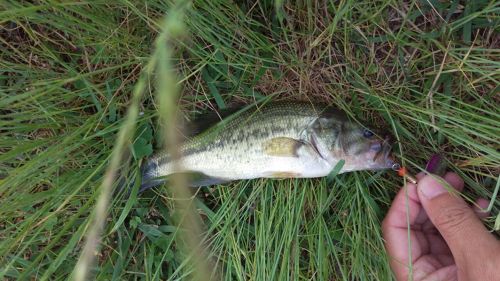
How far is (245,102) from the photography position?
9.43 ft

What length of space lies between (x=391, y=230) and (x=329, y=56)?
3.82ft

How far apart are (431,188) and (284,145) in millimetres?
900

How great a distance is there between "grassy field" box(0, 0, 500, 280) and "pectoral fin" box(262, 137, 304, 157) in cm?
36

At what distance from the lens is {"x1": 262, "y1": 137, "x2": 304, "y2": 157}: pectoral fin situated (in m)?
2.55

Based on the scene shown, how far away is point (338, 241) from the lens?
9.42 ft

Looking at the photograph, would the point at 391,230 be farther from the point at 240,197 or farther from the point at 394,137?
the point at 240,197

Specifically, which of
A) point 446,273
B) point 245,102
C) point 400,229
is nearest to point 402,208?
point 400,229

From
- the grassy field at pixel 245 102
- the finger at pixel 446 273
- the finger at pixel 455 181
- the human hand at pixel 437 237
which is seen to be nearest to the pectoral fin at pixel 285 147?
the grassy field at pixel 245 102

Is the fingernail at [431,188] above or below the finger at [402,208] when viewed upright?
above

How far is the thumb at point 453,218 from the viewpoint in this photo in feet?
7.74

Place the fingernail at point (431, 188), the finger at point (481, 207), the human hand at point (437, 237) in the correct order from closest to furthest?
the human hand at point (437, 237) < the fingernail at point (431, 188) < the finger at point (481, 207)

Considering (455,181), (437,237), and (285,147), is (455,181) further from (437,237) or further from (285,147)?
(285,147)

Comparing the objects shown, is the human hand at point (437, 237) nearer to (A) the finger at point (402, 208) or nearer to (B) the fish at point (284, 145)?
(A) the finger at point (402, 208)

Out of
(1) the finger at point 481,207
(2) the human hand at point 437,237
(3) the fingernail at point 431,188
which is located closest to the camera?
(2) the human hand at point 437,237
